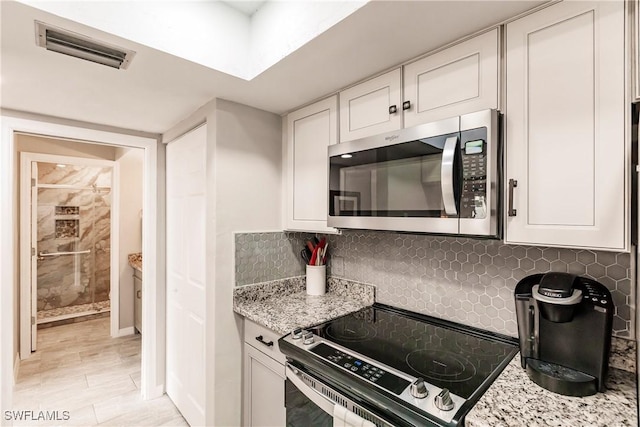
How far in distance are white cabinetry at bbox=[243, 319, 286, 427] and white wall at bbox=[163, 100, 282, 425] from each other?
3.7 inches

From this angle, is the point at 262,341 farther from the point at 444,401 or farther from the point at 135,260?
the point at 135,260

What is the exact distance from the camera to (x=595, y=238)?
944mm

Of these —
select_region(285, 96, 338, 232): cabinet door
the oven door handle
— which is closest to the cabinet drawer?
the oven door handle

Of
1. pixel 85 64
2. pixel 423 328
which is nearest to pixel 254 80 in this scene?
pixel 85 64

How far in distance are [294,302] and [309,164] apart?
0.85 meters

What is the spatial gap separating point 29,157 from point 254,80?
3.12m

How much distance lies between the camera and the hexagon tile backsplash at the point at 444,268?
118 cm

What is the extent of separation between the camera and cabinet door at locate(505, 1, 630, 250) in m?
0.92

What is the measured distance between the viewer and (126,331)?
3.88 m

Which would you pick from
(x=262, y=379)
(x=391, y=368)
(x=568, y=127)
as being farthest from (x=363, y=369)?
(x=568, y=127)

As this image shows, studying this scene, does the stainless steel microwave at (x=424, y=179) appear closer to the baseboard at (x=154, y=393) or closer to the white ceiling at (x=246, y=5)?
the white ceiling at (x=246, y=5)

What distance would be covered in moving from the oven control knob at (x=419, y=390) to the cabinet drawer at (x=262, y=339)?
0.73 meters

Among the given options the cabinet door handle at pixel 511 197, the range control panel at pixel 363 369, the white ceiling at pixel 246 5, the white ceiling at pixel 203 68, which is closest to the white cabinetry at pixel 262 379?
the range control panel at pixel 363 369

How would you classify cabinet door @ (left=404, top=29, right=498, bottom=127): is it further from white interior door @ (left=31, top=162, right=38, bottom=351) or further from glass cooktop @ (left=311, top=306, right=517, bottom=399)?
white interior door @ (left=31, top=162, right=38, bottom=351)
